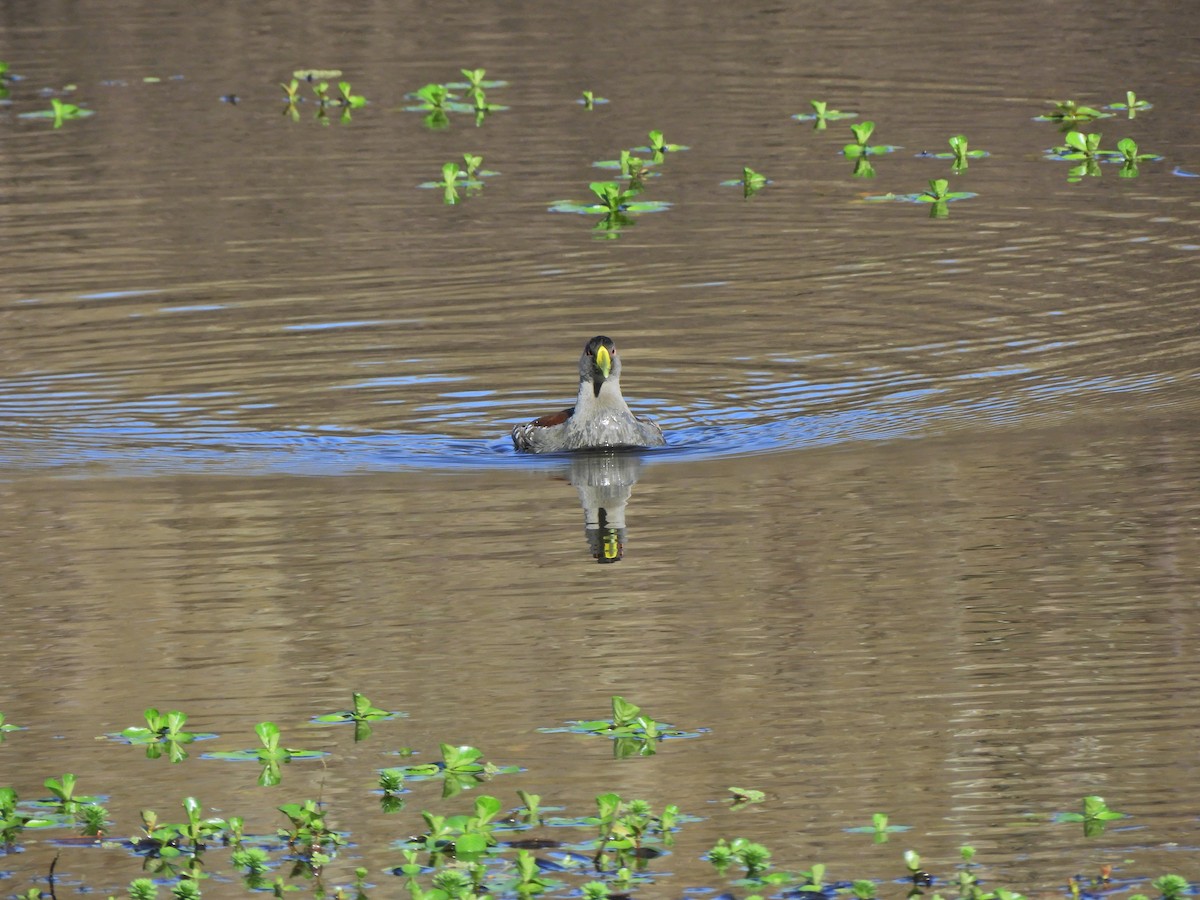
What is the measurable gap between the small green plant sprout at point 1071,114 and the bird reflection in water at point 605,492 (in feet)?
39.4

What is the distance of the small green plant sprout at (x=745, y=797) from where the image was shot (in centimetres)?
766

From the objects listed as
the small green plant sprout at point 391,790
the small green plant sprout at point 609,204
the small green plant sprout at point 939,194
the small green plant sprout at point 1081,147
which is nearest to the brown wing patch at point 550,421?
the small green plant sprout at point 391,790

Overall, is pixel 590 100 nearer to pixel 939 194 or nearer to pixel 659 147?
pixel 659 147

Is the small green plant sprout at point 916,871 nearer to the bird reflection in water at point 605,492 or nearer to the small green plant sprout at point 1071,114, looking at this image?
the bird reflection in water at point 605,492

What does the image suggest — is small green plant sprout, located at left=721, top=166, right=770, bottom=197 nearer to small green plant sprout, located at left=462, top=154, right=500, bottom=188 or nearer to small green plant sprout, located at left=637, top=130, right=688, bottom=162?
small green plant sprout, located at left=637, top=130, right=688, bottom=162

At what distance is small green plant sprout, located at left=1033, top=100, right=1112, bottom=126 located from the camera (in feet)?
78.7

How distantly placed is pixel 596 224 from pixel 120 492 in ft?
27.7

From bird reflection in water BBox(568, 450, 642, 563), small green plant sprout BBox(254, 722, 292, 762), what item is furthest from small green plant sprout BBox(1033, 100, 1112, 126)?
small green plant sprout BBox(254, 722, 292, 762)

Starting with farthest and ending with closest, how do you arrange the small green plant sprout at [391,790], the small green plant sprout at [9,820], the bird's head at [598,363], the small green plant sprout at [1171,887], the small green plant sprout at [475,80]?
the small green plant sprout at [475,80] → the bird's head at [598,363] → the small green plant sprout at [391,790] → the small green plant sprout at [9,820] → the small green plant sprout at [1171,887]

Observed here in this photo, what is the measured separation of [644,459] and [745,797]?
603 cm

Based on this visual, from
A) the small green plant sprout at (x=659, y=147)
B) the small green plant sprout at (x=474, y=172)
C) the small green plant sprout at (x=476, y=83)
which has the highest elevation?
the small green plant sprout at (x=476, y=83)

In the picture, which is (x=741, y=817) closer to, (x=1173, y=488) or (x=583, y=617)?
(x=583, y=617)

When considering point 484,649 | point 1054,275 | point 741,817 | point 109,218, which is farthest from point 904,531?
point 109,218

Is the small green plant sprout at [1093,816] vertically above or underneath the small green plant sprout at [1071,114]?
underneath
